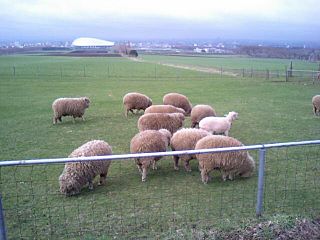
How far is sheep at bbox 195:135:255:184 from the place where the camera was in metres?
8.26

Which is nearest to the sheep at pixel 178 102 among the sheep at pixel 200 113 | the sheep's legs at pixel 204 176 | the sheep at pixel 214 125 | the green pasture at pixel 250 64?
the sheep at pixel 200 113

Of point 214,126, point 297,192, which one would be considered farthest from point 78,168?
point 214,126

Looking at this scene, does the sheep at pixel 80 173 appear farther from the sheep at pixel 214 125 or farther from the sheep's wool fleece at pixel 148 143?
the sheep at pixel 214 125

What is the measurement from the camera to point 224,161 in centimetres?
830

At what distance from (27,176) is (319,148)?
28.6 ft

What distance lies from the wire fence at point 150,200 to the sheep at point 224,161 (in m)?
0.23

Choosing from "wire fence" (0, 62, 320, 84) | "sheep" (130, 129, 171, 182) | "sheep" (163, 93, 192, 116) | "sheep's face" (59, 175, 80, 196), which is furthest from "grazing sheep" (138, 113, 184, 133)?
"wire fence" (0, 62, 320, 84)

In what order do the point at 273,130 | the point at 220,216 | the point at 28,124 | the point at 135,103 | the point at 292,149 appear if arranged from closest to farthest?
the point at 220,216 < the point at 292,149 < the point at 273,130 < the point at 28,124 < the point at 135,103

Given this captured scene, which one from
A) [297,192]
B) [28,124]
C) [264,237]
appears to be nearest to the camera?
[264,237]

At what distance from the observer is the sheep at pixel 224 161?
826 cm

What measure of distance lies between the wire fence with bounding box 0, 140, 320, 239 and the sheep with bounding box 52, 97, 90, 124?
6.49 meters

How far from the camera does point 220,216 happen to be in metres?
6.56

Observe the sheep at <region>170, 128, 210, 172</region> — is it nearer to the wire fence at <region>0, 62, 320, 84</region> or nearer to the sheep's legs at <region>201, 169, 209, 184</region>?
the sheep's legs at <region>201, 169, 209, 184</region>

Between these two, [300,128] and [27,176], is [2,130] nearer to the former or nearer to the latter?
[27,176]
